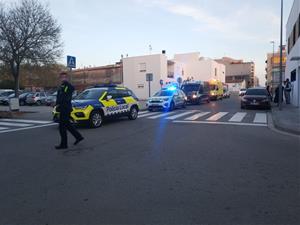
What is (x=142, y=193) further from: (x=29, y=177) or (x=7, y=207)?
(x=29, y=177)

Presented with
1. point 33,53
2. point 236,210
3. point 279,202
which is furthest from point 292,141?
point 33,53

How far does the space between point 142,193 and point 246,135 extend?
6.45 meters

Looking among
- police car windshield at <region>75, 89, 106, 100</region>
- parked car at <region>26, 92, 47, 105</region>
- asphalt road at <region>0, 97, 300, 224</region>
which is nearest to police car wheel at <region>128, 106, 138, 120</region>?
Answer: police car windshield at <region>75, 89, 106, 100</region>

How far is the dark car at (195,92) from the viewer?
91.3ft

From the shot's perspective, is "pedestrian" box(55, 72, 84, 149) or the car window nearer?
"pedestrian" box(55, 72, 84, 149)

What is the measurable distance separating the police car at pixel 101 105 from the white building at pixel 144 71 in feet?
97.0

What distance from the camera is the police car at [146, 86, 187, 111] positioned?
65.7ft

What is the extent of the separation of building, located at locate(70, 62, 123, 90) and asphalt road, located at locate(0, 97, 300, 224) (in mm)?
48463

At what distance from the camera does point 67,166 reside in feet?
20.1

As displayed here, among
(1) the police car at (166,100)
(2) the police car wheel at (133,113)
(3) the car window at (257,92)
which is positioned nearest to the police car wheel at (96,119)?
(2) the police car wheel at (133,113)

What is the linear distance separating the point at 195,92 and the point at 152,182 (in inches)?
933

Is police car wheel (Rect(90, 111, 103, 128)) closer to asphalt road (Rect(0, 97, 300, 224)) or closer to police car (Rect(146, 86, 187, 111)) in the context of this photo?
asphalt road (Rect(0, 97, 300, 224))

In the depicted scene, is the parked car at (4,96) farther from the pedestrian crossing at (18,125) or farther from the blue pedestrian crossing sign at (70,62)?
the blue pedestrian crossing sign at (70,62)

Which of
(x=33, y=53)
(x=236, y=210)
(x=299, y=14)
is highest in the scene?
(x=299, y=14)
